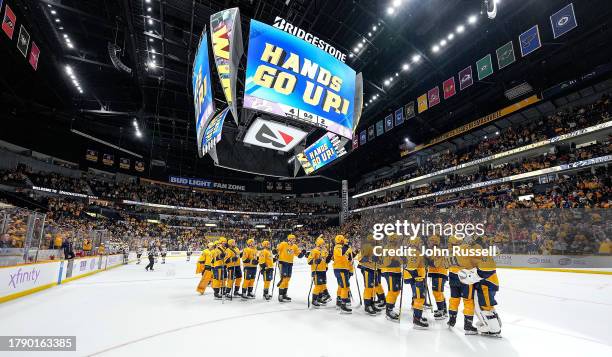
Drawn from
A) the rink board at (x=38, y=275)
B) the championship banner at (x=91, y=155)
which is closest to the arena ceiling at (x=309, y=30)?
the championship banner at (x=91, y=155)

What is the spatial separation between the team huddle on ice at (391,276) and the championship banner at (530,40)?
12.5m

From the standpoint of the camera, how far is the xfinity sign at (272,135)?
287 inches

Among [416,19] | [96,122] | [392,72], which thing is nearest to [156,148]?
[96,122]

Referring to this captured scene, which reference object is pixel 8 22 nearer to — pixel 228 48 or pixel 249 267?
pixel 228 48

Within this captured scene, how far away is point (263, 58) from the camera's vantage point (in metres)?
6.25

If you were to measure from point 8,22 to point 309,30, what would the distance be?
11509 mm

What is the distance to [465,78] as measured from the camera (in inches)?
633

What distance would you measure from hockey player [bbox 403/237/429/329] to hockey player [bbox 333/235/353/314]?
1.25 meters

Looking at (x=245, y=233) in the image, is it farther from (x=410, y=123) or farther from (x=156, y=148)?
(x=410, y=123)

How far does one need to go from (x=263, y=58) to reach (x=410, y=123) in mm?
19908

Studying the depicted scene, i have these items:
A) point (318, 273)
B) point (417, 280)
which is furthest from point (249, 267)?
point (417, 280)

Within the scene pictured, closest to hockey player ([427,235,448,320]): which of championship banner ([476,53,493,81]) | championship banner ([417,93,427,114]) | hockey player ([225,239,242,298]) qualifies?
hockey player ([225,239,242,298])

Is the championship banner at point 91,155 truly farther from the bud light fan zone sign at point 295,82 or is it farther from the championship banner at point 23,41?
the bud light fan zone sign at point 295,82

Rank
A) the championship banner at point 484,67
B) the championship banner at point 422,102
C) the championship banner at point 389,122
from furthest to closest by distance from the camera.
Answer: the championship banner at point 389,122 < the championship banner at point 422,102 < the championship banner at point 484,67
